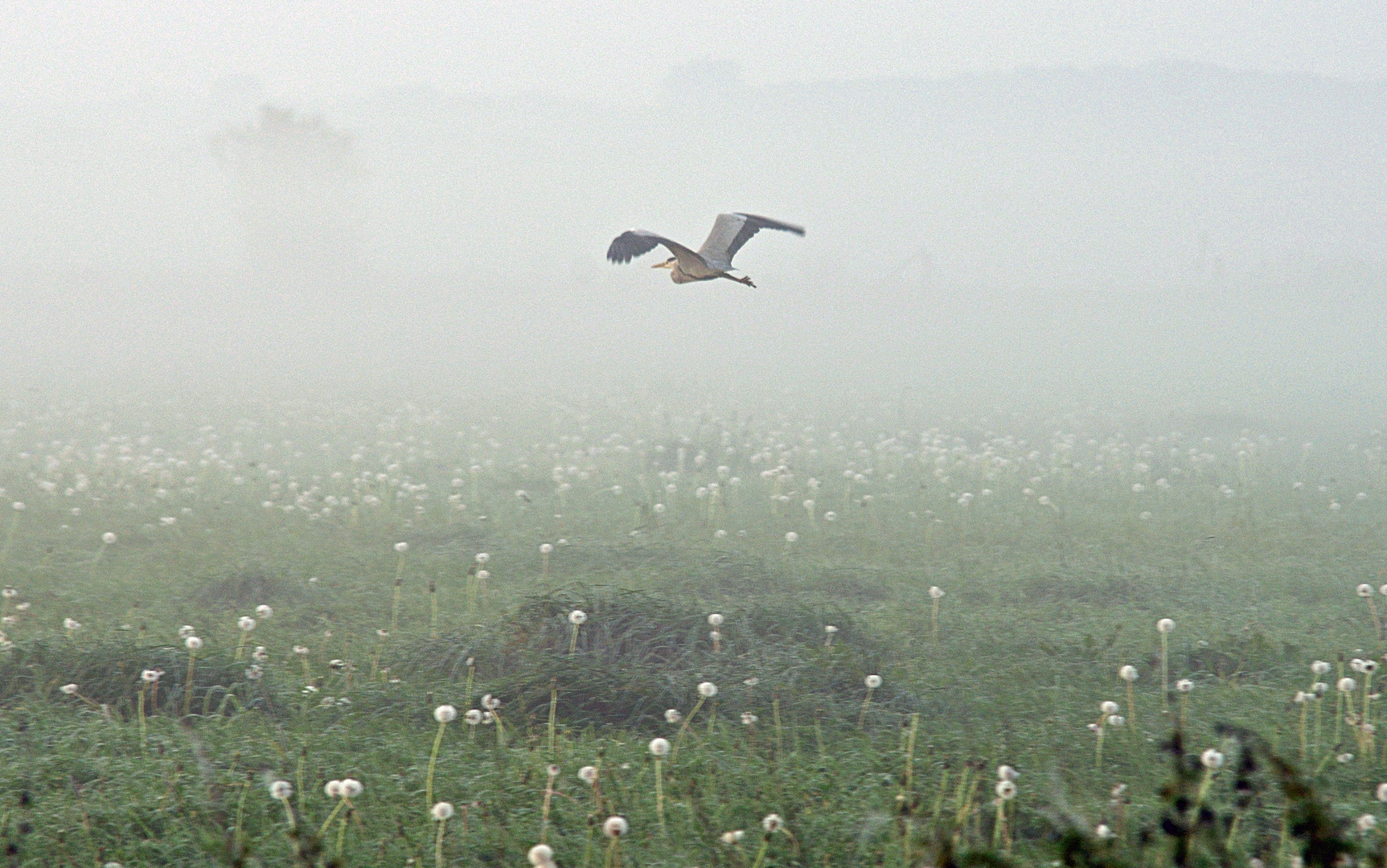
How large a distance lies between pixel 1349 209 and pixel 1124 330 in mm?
48756

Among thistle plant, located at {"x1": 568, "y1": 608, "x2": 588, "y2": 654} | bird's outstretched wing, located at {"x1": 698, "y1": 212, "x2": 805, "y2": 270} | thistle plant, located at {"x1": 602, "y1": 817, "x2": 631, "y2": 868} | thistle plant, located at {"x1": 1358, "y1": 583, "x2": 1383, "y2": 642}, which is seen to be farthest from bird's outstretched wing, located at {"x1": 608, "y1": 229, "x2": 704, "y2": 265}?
thistle plant, located at {"x1": 1358, "y1": 583, "x2": 1383, "y2": 642}

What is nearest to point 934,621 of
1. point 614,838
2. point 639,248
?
point 639,248

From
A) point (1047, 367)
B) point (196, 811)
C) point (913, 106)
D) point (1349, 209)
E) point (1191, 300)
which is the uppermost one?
point (913, 106)

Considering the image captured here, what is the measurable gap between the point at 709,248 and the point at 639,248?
1.71 ft

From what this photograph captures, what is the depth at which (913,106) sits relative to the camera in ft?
423

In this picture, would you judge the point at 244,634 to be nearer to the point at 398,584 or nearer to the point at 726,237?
the point at 398,584

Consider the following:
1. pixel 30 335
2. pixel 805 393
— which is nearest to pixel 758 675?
pixel 805 393

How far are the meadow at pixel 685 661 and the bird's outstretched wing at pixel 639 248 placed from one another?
1.78 metres

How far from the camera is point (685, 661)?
6164mm

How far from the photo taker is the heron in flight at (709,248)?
243 inches

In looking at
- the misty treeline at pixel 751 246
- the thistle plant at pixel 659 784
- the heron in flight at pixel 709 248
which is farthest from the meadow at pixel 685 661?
the misty treeline at pixel 751 246

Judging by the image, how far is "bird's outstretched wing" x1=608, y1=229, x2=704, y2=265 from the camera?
6.02 m

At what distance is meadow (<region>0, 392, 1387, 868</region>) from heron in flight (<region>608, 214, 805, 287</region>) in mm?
1733

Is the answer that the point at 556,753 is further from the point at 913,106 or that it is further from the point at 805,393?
the point at 913,106
